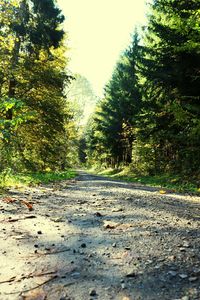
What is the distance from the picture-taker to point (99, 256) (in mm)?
3252

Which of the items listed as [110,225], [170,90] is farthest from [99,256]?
[170,90]

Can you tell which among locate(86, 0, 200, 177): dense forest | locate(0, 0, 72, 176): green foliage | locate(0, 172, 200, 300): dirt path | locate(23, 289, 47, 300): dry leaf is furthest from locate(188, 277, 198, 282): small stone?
locate(0, 0, 72, 176): green foliage

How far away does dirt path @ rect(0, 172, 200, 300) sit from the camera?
8.06 ft

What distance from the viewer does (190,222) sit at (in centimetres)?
489

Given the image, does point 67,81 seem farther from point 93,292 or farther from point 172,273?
point 93,292

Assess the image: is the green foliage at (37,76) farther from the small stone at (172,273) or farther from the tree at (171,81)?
the small stone at (172,273)

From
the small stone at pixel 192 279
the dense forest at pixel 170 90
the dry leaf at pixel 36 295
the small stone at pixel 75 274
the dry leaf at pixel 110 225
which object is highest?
the dense forest at pixel 170 90

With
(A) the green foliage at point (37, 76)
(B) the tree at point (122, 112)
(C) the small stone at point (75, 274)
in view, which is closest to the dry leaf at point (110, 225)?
(C) the small stone at point (75, 274)

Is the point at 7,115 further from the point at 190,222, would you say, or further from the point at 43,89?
the point at 190,222

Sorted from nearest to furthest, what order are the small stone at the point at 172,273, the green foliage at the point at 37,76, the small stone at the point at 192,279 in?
the small stone at the point at 192,279, the small stone at the point at 172,273, the green foliage at the point at 37,76

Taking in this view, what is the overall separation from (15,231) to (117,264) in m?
1.82

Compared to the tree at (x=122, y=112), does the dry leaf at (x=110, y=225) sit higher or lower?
lower

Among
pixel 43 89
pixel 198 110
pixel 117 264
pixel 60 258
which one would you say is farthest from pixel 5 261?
pixel 43 89

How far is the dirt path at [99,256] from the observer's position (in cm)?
246
